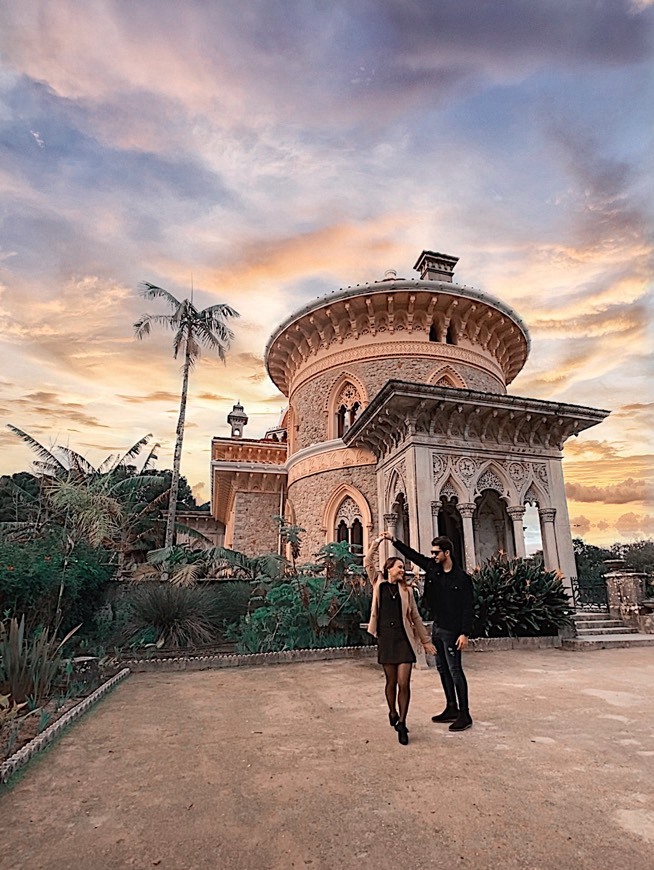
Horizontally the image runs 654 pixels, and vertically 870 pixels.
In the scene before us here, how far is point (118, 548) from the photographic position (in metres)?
18.4

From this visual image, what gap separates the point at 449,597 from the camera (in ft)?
14.1

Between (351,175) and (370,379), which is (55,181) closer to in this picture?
(351,175)

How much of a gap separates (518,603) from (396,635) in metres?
6.31

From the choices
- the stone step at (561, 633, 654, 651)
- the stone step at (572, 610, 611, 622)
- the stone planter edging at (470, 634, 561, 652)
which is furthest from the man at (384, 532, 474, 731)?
the stone step at (572, 610, 611, 622)

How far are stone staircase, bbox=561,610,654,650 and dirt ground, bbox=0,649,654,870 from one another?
4500 millimetres

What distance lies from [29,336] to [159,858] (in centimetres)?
1380

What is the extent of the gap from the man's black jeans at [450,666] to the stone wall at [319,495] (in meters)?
10.0

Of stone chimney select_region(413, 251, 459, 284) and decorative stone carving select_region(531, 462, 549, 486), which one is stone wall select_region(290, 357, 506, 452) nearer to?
stone chimney select_region(413, 251, 459, 284)

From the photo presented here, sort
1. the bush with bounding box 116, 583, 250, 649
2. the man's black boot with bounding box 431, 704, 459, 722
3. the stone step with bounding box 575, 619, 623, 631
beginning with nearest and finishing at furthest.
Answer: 1. the man's black boot with bounding box 431, 704, 459, 722
2. the bush with bounding box 116, 583, 250, 649
3. the stone step with bounding box 575, 619, 623, 631

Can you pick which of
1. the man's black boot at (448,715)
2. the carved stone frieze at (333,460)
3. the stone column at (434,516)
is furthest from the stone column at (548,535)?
the man's black boot at (448,715)

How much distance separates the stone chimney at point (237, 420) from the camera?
23.5 m

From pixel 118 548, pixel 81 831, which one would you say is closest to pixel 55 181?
pixel 81 831

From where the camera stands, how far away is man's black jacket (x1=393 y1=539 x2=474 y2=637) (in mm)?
4211

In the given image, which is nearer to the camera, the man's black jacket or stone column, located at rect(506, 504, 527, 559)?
the man's black jacket
